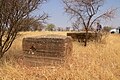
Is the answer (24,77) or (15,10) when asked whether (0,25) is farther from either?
(24,77)

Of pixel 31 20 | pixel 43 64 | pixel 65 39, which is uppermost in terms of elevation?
pixel 31 20

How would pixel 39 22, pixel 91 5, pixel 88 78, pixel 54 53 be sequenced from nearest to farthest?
pixel 88 78 < pixel 54 53 < pixel 39 22 < pixel 91 5

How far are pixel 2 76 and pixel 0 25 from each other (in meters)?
3.26

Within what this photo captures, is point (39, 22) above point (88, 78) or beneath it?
above

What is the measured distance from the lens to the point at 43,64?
9133mm

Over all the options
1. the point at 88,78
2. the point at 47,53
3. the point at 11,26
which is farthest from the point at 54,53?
the point at 88,78

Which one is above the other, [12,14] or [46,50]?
[12,14]

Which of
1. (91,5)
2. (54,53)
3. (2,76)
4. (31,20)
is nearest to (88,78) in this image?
(2,76)

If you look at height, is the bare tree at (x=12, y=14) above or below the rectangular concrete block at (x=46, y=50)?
above

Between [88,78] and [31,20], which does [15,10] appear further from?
[88,78]

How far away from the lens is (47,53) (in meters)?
9.18

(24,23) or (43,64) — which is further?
(24,23)

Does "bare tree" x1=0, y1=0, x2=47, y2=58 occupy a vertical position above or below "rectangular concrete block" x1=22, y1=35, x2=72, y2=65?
above

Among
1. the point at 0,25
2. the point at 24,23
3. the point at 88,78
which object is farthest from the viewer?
the point at 24,23
